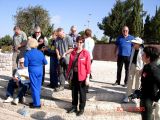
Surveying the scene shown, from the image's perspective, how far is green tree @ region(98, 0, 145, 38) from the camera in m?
47.6

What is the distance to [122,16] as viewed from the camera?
49281 mm

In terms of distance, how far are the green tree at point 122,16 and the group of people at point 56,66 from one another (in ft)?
128

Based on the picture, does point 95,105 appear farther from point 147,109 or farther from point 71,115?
point 147,109

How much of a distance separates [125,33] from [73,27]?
155 cm

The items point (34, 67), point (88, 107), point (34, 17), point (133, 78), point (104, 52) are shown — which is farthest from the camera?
point (34, 17)

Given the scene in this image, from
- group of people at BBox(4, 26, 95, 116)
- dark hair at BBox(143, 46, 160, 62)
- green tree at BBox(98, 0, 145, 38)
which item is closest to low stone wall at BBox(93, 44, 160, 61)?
green tree at BBox(98, 0, 145, 38)

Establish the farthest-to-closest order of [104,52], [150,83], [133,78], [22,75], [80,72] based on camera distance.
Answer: [104,52] → [22,75] → [133,78] → [80,72] → [150,83]

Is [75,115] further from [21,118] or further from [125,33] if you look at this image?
[125,33]

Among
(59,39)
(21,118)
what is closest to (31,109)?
(21,118)

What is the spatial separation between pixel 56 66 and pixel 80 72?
178cm

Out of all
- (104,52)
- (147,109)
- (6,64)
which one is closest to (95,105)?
(147,109)

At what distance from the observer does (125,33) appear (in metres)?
9.52

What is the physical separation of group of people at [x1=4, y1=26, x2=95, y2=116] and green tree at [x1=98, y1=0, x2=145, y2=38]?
3899 cm

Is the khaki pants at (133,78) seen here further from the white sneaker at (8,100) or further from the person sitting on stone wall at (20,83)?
the white sneaker at (8,100)
